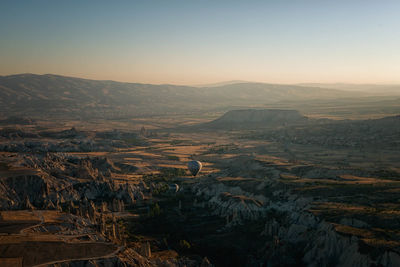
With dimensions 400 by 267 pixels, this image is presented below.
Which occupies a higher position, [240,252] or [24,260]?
[24,260]

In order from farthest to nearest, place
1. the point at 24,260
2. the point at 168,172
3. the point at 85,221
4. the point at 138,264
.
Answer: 1. the point at 168,172
2. the point at 85,221
3. the point at 138,264
4. the point at 24,260

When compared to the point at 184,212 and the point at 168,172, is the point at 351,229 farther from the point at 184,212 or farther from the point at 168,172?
the point at 168,172

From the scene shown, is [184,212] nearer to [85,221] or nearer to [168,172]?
[85,221]

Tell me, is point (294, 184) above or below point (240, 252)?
above

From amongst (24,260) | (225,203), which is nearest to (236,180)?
(225,203)

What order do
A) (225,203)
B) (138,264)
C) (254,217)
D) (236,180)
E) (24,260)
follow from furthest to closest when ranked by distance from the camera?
(236,180) < (225,203) < (254,217) < (138,264) < (24,260)

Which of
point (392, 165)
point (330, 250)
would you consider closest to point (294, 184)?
point (330, 250)

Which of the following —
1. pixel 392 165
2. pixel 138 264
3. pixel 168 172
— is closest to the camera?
pixel 138 264

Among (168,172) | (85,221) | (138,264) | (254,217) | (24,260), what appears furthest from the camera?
(168,172)

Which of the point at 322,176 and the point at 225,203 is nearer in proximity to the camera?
the point at 225,203
